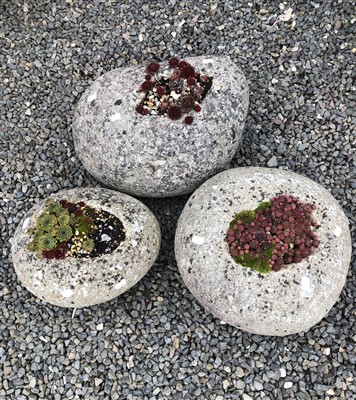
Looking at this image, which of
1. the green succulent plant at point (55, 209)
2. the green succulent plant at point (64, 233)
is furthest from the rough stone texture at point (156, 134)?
the green succulent plant at point (64, 233)

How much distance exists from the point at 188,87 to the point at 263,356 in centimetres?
171

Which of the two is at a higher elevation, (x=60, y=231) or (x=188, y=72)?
(x=188, y=72)

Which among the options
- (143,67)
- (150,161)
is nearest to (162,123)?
(150,161)

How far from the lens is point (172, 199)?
3.57 metres

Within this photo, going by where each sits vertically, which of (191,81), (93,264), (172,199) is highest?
(191,81)

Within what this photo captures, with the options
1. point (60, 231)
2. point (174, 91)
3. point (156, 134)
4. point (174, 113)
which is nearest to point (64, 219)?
point (60, 231)

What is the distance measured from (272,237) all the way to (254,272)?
22 centimetres

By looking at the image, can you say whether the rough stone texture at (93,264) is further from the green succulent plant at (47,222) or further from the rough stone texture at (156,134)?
the rough stone texture at (156,134)

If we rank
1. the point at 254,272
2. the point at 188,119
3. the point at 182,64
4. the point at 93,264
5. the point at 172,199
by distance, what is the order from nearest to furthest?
the point at 254,272
the point at 93,264
the point at 188,119
the point at 182,64
the point at 172,199

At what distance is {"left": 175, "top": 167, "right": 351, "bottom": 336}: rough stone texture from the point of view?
9.00ft

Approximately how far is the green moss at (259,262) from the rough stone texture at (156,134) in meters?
0.68

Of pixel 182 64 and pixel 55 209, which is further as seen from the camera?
pixel 182 64

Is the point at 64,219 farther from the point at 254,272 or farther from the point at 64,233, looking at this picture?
the point at 254,272

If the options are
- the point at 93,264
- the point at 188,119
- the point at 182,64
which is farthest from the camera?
the point at 182,64
